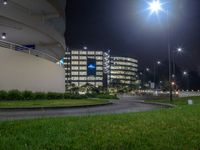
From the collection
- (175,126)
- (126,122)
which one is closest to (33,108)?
(126,122)

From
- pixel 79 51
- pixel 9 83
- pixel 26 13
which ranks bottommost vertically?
pixel 9 83

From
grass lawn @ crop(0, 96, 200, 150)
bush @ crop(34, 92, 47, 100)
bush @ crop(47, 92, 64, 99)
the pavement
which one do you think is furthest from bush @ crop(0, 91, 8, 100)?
grass lawn @ crop(0, 96, 200, 150)

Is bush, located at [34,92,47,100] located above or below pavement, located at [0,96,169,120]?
above

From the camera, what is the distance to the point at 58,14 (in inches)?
1412

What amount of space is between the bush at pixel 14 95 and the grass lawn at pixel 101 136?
564 inches

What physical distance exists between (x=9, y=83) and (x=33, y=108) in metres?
7.40

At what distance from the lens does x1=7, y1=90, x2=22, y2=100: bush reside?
23506 millimetres

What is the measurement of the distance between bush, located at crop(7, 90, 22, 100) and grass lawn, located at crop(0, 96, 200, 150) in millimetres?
14329

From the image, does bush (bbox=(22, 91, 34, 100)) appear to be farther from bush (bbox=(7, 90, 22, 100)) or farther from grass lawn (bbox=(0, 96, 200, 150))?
grass lawn (bbox=(0, 96, 200, 150))

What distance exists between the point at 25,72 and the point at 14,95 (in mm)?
3567

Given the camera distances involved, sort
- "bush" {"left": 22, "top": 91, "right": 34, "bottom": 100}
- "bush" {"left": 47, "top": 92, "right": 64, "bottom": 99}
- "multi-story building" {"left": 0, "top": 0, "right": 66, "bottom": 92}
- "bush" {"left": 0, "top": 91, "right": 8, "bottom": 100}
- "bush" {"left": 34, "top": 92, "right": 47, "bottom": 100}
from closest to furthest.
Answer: "bush" {"left": 0, "top": 91, "right": 8, "bottom": 100}
"bush" {"left": 22, "top": 91, "right": 34, "bottom": 100}
"multi-story building" {"left": 0, "top": 0, "right": 66, "bottom": 92}
"bush" {"left": 34, "top": 92, "right": 47, "bottom": 100}
"bush" {"left": 47, "top": 92, "right": 64, "bottom": 99}

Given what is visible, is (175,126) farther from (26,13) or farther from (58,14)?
(58,14)

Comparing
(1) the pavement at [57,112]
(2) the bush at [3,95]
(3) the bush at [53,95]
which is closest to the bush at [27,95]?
(2) the bush at [3,95]

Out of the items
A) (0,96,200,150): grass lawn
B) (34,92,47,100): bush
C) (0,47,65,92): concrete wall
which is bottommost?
(0,96,200,150): grass lawn
